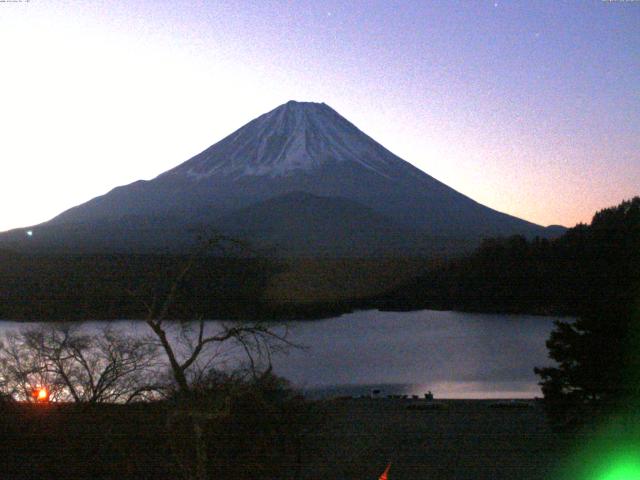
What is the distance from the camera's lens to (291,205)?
886cm

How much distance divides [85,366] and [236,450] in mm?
651

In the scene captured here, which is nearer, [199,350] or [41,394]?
[199,350]

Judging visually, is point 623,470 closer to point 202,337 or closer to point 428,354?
point 202,337

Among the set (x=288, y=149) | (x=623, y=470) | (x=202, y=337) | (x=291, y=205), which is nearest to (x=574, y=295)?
(x=623, y=470)

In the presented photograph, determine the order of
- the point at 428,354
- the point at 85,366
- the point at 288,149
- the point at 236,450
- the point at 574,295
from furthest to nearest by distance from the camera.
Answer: the point at 288,149, the point at 428,354, the point at 574,295, the point at 85,366, the point at 236,450

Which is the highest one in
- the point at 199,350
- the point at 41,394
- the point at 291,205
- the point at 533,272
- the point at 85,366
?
the point at 291,205

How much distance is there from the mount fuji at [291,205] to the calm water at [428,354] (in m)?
0.75

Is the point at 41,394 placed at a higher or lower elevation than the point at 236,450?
higher

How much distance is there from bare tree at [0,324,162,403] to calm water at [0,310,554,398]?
1094mm

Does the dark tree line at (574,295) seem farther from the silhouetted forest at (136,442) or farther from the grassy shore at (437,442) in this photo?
the silhouetted forest at (136,442)

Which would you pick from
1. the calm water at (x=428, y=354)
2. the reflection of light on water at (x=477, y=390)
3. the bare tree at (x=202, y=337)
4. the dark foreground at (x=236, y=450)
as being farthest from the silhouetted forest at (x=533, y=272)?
the bare tree at (x=202, y=337)

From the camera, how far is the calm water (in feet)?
12.1

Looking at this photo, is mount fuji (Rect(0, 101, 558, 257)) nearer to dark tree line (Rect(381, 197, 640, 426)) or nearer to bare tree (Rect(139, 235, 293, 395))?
bare tree (Rect(139, 235, 293, 395))

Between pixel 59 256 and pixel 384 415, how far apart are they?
2.03 meters
